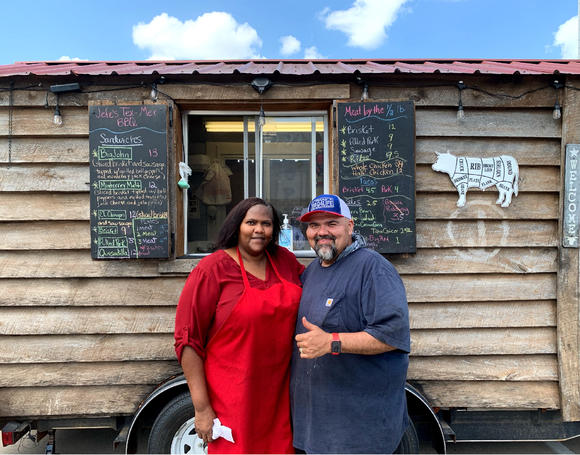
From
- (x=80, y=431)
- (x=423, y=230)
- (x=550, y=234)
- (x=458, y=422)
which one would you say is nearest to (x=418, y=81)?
(x=423, y=230)

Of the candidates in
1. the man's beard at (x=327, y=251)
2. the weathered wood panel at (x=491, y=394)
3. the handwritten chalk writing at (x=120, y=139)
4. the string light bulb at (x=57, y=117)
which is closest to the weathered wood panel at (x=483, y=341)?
the weathered wood panel at (x=491, y=394)

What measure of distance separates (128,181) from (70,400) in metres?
1.80

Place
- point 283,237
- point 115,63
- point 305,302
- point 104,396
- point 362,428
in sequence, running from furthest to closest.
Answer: point 115,63 → point 283,237 → point 104,396 → point 305,302 → point 362,428

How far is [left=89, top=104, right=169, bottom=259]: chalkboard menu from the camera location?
9.02 feet

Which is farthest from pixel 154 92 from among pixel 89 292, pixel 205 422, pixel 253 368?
pixel 205 422

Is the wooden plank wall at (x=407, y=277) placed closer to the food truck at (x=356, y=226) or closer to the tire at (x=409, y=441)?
the food truck at (x=356, y=226)

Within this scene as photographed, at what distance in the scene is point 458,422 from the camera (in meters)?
2.85

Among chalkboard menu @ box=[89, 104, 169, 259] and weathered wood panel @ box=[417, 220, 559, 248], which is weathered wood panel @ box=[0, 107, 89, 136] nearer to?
chalkboard menu @ box=[89, 104, 169, 259]

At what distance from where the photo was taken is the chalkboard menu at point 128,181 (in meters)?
2.75

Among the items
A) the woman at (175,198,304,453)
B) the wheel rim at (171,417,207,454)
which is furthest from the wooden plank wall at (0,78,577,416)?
the woman at (175,198,304,453)

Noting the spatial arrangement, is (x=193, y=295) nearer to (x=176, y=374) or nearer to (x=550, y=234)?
(x=176, y=374)

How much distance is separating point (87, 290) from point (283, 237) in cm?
164

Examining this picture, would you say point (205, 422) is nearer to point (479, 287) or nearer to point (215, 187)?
point (215, 187)

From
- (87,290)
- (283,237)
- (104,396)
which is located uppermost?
(283,237)
